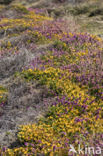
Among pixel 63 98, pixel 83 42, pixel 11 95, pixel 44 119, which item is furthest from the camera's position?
pixel 83 42

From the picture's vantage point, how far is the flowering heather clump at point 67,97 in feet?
14.0

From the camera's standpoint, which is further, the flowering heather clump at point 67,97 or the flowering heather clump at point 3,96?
the flowering heather clump at point 3,96

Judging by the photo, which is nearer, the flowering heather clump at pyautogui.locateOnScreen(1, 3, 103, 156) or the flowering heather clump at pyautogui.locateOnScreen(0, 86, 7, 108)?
the flowering heather clump at pyautogui.locateOnScreen(1, 3, 103, 156)

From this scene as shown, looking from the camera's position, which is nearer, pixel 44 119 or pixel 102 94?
pixel 44 119

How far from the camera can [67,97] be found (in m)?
5.54

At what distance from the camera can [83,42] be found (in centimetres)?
881

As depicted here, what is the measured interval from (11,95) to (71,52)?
10.3ft

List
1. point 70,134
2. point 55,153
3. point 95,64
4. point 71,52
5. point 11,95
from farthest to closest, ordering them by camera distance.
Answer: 1. point 71,52
2. point 95,64
3. point 11,95
4. point 70,134
5. point 55,153

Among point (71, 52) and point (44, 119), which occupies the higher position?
point (71, 52)

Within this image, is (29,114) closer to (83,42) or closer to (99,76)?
(99,76)

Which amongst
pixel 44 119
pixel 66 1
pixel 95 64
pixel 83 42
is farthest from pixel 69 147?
pixel 66 1

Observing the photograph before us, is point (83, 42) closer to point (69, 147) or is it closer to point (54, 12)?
point (69, 147)

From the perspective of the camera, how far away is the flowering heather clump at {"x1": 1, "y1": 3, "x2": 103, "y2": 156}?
427 centimetres

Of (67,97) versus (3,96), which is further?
(3,96)
